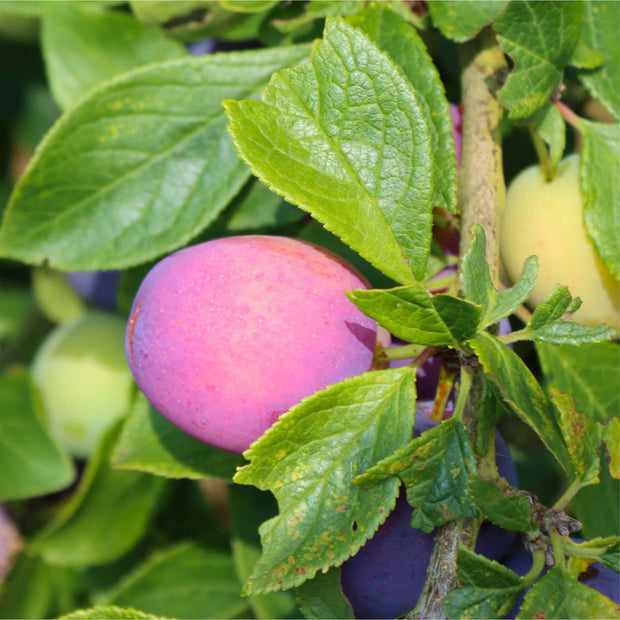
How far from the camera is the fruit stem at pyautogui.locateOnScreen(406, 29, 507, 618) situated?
581 mm

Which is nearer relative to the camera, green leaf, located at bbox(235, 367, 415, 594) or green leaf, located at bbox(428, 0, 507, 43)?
green leaf, located at bbox(235, 367, 415, 594)

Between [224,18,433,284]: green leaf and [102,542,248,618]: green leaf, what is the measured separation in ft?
2.20

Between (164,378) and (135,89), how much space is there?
0.41 m

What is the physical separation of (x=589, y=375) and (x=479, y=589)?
36 centimetres


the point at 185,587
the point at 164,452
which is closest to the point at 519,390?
the point at 164,452

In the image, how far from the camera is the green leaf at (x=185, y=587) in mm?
1079

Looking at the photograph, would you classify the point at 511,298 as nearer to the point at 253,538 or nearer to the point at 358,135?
the point at 358,135

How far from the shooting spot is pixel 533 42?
0.73 metres

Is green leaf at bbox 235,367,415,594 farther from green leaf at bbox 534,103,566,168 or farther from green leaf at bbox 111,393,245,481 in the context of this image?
green leaf at bbox 534,103,566,168

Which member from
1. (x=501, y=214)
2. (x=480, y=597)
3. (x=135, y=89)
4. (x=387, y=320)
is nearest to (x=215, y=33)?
(x=135, y=89)

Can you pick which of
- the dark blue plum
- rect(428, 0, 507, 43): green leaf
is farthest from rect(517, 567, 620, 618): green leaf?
the dark blue plum

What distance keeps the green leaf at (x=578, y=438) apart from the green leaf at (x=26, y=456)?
74 cm

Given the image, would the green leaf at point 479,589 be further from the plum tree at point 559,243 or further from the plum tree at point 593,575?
the plum tree at point 559,243

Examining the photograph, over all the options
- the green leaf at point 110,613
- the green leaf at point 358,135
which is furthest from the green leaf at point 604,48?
the green leaf at point 110,613
